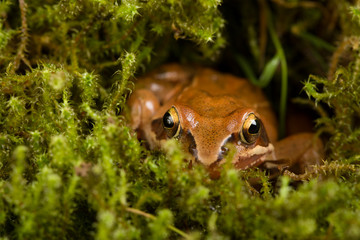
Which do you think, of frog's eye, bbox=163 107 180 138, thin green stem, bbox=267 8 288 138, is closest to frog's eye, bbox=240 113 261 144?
frog's eye, bbox=163 107 180 138

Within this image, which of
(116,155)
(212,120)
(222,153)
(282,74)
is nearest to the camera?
(116,155)

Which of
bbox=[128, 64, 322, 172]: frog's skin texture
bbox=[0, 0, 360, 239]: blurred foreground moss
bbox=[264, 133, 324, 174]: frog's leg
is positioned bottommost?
bbox=[264, 133, 324, 174]: frog's leg

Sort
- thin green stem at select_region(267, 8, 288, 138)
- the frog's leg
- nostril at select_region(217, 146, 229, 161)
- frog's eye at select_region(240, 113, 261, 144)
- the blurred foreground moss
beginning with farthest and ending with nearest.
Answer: thin green stem at select_region(267, 8, 288, 138) → the frog's leg → frog's eye at select_region(240, 113, 261, 144) → nostril at select_region(217, 146, 229, 161) → the blurred foreground moss

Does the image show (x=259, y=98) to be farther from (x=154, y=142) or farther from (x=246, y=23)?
(x=154, y=142)

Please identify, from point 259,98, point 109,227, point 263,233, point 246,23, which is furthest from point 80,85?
point 246,23

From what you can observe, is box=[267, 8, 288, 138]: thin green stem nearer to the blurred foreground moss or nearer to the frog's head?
the blurred foreground moss

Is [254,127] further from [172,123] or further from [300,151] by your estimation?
[300,151]

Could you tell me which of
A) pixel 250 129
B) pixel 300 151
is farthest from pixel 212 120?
pixel 300 151

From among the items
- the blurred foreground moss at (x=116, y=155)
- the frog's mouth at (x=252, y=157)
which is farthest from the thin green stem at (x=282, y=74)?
the frog's mouth at (x=252, y=157)
